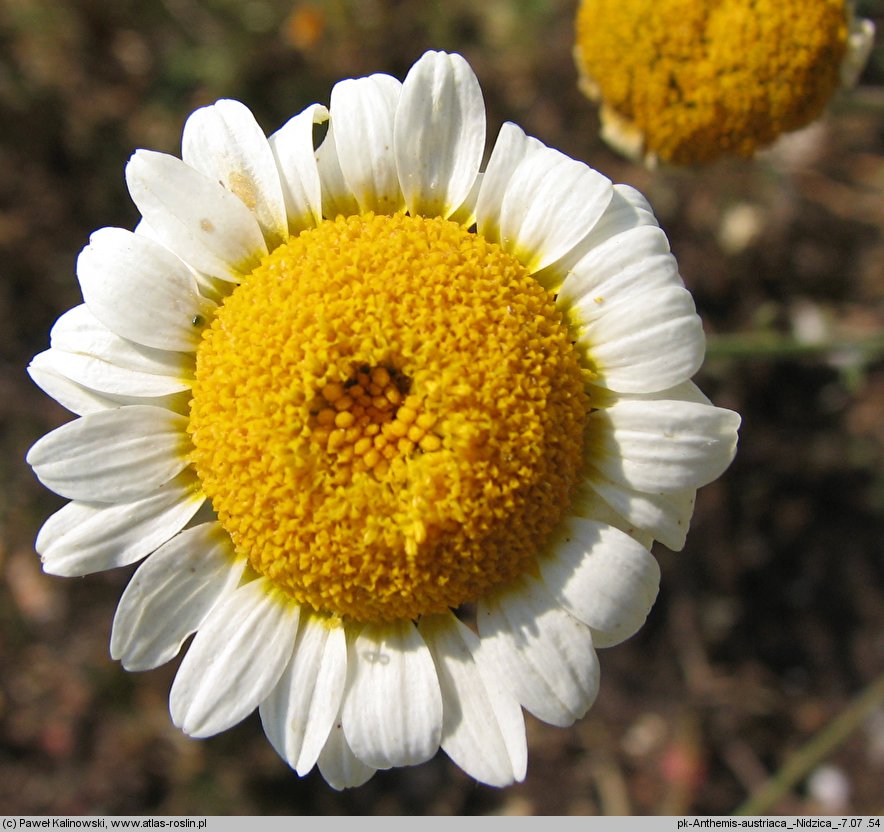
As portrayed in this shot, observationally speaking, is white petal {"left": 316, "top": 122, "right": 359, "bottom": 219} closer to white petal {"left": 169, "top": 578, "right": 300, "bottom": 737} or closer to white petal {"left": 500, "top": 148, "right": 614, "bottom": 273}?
white petal {"left": 500, "top": 148, "right": 614, "bottom": 273}

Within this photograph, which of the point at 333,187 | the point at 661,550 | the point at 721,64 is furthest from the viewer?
the point at 661,550

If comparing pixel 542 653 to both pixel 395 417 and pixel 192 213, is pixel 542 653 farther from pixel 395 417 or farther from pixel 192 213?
pixel 192 213

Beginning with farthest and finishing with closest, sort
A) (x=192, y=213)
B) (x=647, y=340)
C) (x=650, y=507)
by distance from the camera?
(x=192, y=213), (x=650, y=507), (x=647, y=340)

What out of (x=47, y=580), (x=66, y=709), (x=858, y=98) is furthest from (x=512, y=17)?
(x=66, y=709)

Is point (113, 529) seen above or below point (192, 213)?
below

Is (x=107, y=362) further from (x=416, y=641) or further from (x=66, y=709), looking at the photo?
(x=66, y=709)

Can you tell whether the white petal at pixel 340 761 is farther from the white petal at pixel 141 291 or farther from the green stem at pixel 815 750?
the green stem at pixel 815 750

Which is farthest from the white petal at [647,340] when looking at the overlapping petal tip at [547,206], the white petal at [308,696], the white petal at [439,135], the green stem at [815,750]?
the green stem at [815,750]

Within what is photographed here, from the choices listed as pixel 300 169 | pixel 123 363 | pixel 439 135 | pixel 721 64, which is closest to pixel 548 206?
pixel 439 135
